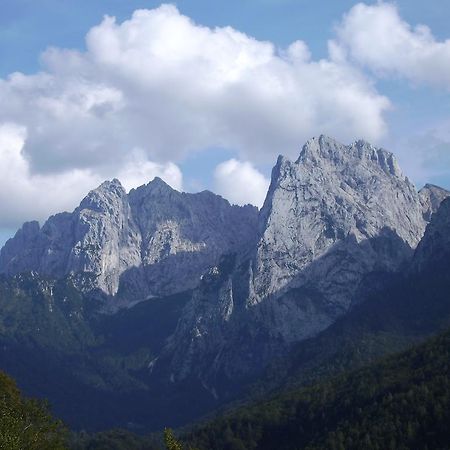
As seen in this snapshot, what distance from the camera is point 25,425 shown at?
287 feet

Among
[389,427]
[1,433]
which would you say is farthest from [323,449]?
[1,433]

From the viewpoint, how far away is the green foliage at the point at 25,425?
7856 centimetres

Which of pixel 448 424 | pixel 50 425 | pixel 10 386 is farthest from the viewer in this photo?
pixel 448 424

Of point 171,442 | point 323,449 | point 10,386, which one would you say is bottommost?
point 323,449

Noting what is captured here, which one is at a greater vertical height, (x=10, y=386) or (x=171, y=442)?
(x=10, y=386)

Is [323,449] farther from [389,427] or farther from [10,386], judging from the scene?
[10,386]

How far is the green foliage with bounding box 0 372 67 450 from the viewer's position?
258 ft

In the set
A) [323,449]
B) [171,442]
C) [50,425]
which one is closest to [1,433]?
[50,425]

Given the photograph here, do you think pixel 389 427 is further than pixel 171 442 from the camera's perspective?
Yes

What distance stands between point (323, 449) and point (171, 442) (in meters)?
131

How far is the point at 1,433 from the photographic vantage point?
3017 inches

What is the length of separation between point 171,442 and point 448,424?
130148mm

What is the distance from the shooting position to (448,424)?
186 metres

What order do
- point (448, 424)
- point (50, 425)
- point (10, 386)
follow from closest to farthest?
point (50, 425) < point (10, 386) < point (448, 424)
